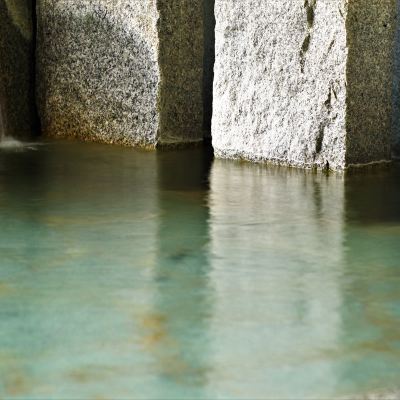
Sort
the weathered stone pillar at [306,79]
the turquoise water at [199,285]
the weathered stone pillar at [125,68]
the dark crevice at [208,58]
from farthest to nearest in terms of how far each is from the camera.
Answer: the dark crevice at [208,58]
the weathered stone pillar at [125,68]
the weathered stone pillar at [306,79]
the turquoise water at [199,285]

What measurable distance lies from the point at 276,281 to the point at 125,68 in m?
2.82

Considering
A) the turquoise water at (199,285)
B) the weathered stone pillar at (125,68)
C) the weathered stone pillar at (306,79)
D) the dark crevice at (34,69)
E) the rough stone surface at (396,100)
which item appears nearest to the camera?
the turquoise water at (199,285)

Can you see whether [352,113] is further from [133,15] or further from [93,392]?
[93,392]

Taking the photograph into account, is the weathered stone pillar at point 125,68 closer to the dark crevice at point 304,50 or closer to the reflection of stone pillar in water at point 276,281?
the dark crevice at point 304,50

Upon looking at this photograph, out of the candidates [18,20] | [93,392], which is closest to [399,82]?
[18,20]

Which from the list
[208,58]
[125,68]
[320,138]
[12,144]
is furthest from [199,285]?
[208,58]

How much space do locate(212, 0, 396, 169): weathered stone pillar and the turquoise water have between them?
7.3 inches

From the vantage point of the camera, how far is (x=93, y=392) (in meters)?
1.94

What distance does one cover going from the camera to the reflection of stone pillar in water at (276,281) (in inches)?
80.7

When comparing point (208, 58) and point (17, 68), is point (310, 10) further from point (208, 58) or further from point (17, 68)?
point (17, 68)

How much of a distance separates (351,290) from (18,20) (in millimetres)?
3732

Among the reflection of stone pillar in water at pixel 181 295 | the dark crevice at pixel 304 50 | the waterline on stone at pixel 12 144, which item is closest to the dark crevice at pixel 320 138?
the dark crevice at pixel 304 50

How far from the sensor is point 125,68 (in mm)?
5348

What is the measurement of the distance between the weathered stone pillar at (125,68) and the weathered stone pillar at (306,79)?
43 centimetres
